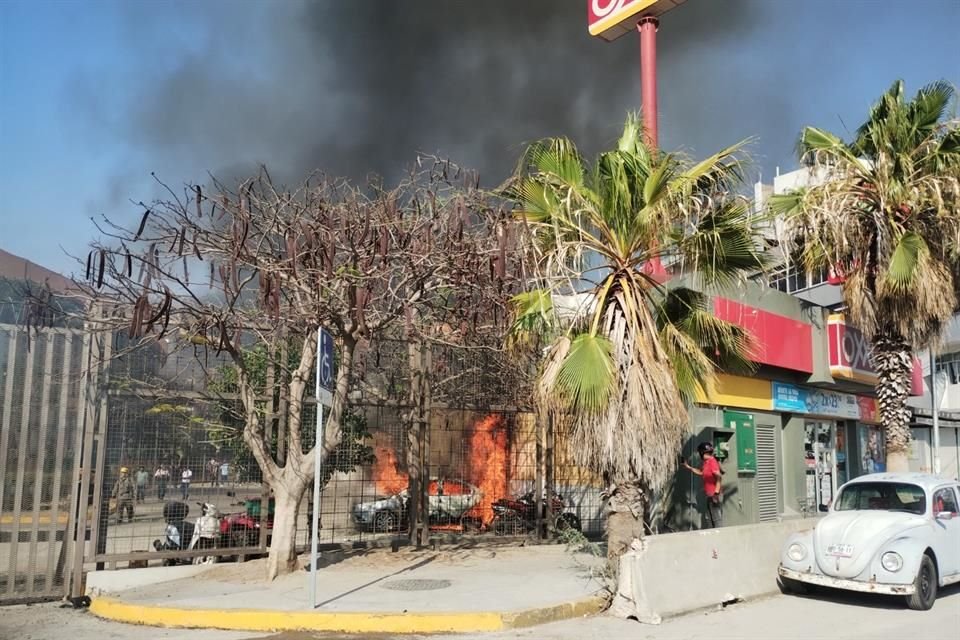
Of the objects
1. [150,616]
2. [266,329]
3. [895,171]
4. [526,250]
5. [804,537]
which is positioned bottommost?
[150,616]

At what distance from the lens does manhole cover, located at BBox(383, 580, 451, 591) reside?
33.7 feet

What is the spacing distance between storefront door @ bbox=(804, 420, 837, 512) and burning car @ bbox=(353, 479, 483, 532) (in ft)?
30.0

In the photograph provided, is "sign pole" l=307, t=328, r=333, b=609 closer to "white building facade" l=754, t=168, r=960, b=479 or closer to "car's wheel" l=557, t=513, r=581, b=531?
"car's wheel" l=557, t=513, r=581, b=531

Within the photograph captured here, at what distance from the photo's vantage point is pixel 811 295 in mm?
38156

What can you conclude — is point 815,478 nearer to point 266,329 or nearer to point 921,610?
point 921,610

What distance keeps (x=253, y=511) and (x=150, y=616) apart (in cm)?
331

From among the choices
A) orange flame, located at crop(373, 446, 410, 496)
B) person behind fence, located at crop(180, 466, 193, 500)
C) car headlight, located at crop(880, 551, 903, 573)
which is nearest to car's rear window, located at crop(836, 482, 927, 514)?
car headlight, located at crop(880, 551, 903, 573)

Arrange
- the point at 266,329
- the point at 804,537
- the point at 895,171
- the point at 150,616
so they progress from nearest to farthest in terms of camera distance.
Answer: the point at 150,616
the point at 804,537
the point at 266,329
the point at 895,171

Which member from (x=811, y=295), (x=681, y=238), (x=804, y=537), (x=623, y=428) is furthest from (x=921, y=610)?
(x=811, y=295)

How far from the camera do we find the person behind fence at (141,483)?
11062 millimetres

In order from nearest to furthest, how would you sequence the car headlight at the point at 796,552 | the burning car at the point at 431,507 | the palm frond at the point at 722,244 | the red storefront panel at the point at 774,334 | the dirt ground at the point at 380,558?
the car headlight at the point at 796,552, the palm frond at the point at 722,244, the dirt ground at the point at 380,558, the burning car at the point at 431,507, the red storefront panel at the point at 774,334

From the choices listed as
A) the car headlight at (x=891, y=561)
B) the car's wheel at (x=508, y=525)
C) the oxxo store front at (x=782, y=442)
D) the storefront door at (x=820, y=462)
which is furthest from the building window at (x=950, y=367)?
the car headlight at (x=891, y=561)

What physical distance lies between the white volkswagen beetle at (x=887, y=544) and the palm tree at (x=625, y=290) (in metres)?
2.02

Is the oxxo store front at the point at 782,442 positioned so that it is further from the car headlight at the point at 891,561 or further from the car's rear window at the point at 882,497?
the car headlight at the point at 891,561
